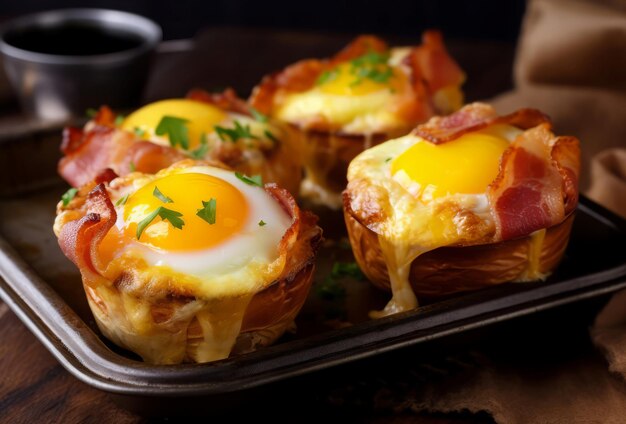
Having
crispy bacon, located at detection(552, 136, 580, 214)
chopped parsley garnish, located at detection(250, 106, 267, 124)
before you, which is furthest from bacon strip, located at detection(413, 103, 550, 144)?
chopped parsley garnish, located at detection(250, 106, 267, 124)

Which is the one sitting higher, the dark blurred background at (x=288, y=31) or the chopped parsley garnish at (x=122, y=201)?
the chopped parsley garnish at (x=122, y=201)

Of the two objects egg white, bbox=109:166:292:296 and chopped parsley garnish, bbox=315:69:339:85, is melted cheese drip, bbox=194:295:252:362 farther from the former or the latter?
chopped parsley garnish, bbox=315:69:339:85

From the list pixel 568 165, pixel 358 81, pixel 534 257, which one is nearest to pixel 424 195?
pixel 534 257

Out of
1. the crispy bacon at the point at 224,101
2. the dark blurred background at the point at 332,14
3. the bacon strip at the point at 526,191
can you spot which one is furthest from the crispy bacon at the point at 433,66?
the dark blurred background at the point at 332,14

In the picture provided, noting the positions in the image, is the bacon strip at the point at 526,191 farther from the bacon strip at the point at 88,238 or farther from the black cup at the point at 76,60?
the black cup at the point at 76,60

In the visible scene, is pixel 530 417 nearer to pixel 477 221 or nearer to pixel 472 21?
pixel 477 221

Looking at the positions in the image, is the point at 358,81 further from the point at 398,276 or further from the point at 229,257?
the point at 229,257
